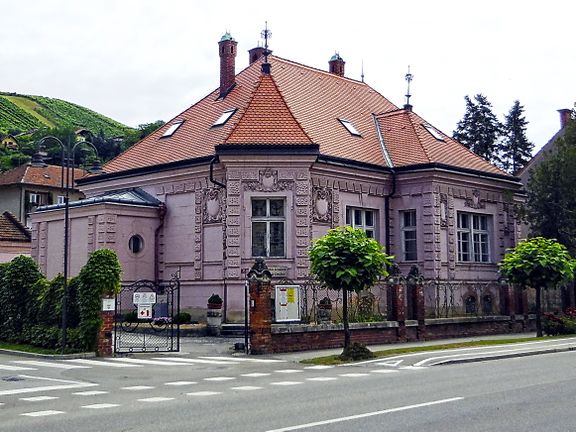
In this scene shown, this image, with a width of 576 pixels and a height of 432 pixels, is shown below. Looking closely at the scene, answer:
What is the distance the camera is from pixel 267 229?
1168 inches

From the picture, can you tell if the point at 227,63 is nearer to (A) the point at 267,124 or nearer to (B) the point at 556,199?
(A) the point at 267,124

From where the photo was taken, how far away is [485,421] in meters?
10.1

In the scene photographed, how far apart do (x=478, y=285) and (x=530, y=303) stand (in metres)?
3.78

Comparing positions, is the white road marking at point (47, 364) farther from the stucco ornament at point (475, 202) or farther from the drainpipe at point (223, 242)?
the stucco ornament at point (475, 202)

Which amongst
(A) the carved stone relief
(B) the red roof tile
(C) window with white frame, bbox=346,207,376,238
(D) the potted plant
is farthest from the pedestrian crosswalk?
(C) window with white frame, bbox=346,207,376,238

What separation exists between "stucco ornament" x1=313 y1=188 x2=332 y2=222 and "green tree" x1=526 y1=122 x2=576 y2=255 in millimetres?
10345

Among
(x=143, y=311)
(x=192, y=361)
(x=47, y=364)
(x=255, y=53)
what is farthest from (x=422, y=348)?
(x=255, y=53)

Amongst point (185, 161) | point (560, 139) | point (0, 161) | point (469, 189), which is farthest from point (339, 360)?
point (0, 161)

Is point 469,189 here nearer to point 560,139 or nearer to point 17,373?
point 560,139

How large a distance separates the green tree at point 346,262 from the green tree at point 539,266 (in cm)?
891

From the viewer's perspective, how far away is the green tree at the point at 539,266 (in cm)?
2822

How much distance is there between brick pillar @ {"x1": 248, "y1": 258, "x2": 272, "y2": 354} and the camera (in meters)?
22.3

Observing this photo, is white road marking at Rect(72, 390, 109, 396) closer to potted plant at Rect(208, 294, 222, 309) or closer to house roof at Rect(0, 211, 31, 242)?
potted plant at Rect(208, 294, 222, 309)

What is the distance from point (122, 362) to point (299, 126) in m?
13.2
